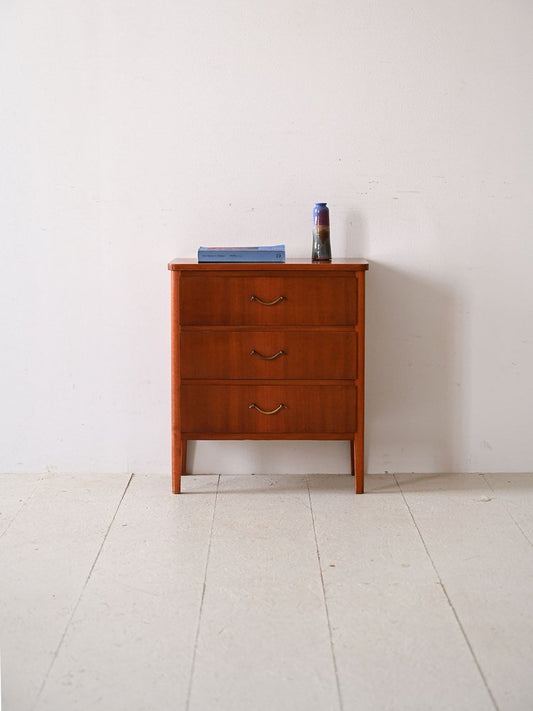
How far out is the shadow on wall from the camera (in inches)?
143

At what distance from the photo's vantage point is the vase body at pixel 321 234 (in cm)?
341

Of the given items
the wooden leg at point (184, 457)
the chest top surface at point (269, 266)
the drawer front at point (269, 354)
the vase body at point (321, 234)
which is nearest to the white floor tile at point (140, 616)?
the wooden leg at point (184, 457)

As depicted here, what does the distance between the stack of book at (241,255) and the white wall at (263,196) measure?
0.24 meters

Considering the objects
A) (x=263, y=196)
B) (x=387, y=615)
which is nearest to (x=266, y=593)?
(x=387, y=615)

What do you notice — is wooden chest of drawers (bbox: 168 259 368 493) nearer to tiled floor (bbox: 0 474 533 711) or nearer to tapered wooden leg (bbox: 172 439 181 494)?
tapered wooden leg (bbox: 172 439 181 494)

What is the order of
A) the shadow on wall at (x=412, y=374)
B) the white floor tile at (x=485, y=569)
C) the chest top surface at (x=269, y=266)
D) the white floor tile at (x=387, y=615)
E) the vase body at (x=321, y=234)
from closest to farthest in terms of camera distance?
1. the white floor tile at (x=387, y=615)
2. the white floor tile at (x=485, y=569)
3. the chest top surface at (x=269, y=266)
4. the vase body at (x=321, y=234)
5. the shadow on wall at (x=412, y=374)

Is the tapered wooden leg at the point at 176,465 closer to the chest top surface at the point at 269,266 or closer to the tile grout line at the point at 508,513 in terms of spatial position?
the chest top surface at the point at 269,266

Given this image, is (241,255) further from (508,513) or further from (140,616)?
(140,616)

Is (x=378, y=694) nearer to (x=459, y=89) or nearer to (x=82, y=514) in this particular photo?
(x=82, y=514)

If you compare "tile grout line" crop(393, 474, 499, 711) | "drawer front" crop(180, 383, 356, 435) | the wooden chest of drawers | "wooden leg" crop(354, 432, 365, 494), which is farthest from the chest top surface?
"tile grout line" crop(393, 474, 499, 711)

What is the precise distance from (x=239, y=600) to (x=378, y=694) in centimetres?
56

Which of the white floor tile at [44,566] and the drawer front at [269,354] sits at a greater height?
the drawer front at [269,354]

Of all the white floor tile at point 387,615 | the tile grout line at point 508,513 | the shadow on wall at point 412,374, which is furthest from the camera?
the shadow on wall at point 412,374

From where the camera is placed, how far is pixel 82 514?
3252 millimetres
